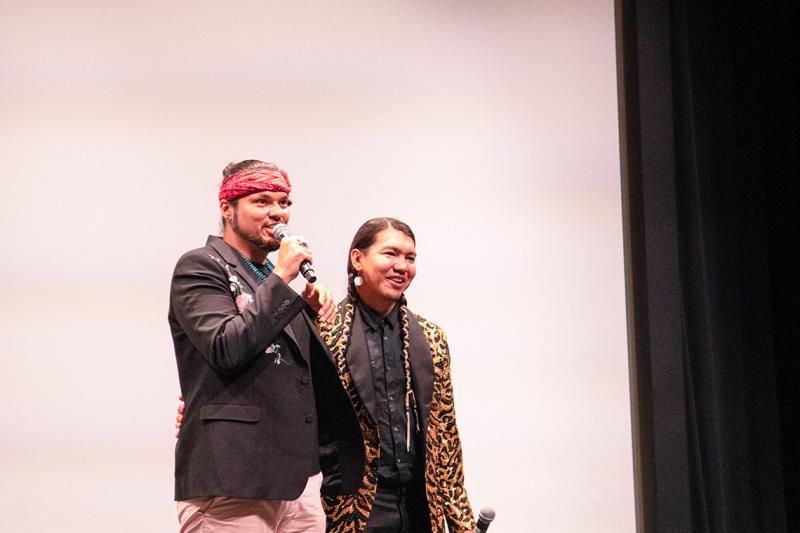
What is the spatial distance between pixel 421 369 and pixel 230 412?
0.77 m

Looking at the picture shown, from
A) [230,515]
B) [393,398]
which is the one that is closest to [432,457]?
[393,398]

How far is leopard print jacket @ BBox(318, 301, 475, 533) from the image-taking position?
244cm

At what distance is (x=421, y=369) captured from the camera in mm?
2602

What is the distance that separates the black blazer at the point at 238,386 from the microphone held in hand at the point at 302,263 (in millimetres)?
95

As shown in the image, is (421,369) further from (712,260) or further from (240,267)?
(712,260)

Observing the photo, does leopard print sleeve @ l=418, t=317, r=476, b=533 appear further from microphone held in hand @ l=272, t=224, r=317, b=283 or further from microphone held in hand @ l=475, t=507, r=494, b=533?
microphone held in hand @ l=272, t=224, r=317, b=283

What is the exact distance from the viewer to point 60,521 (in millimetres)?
3006

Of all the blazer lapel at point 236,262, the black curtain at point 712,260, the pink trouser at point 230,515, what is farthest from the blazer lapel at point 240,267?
the black curtain at point 712,260

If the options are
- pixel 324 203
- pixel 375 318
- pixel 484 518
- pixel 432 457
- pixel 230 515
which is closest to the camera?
pixel 230 515

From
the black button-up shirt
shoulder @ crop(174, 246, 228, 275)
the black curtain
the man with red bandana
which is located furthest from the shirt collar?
the black curtain

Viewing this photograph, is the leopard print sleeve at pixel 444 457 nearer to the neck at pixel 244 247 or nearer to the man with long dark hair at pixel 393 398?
the man with long dark hair at pixel 393 398

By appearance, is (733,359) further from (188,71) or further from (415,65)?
(188,71)

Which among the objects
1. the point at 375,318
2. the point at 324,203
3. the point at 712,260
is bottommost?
the point at 375,318

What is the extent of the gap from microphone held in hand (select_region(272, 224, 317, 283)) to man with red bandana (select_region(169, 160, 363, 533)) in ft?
0.10
